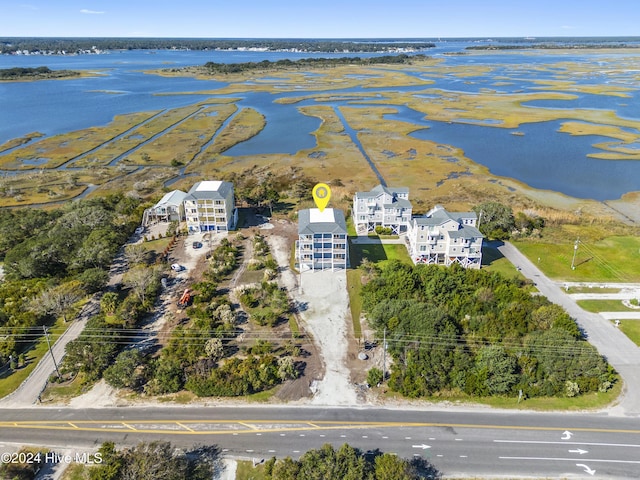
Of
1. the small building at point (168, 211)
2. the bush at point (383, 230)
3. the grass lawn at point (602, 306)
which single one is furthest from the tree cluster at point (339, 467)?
the small building at point (168, 211)

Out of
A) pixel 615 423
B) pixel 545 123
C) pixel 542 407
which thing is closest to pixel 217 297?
pixel 542 407

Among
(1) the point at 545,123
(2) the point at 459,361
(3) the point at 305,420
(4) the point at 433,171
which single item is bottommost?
(3) the point at 305,420

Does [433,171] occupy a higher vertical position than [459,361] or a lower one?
higher

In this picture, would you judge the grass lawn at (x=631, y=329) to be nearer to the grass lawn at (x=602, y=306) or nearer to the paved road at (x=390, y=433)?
the grass lawn at (x=602, y=306)

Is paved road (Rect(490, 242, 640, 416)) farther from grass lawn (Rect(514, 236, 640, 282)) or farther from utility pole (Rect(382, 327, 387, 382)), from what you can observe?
utility pole (Rect(382, 327, 387, 382))

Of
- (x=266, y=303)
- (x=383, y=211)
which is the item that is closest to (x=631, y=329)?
(x=383, y=211)

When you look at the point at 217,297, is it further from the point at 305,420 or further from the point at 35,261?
the point at 35,261

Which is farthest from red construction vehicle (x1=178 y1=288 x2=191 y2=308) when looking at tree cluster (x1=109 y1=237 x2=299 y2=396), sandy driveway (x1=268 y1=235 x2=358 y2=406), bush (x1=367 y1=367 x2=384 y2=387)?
bush (x1=367 y1=367 x2=384 y2=387)

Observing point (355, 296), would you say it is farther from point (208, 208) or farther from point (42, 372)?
point (42, 372)
